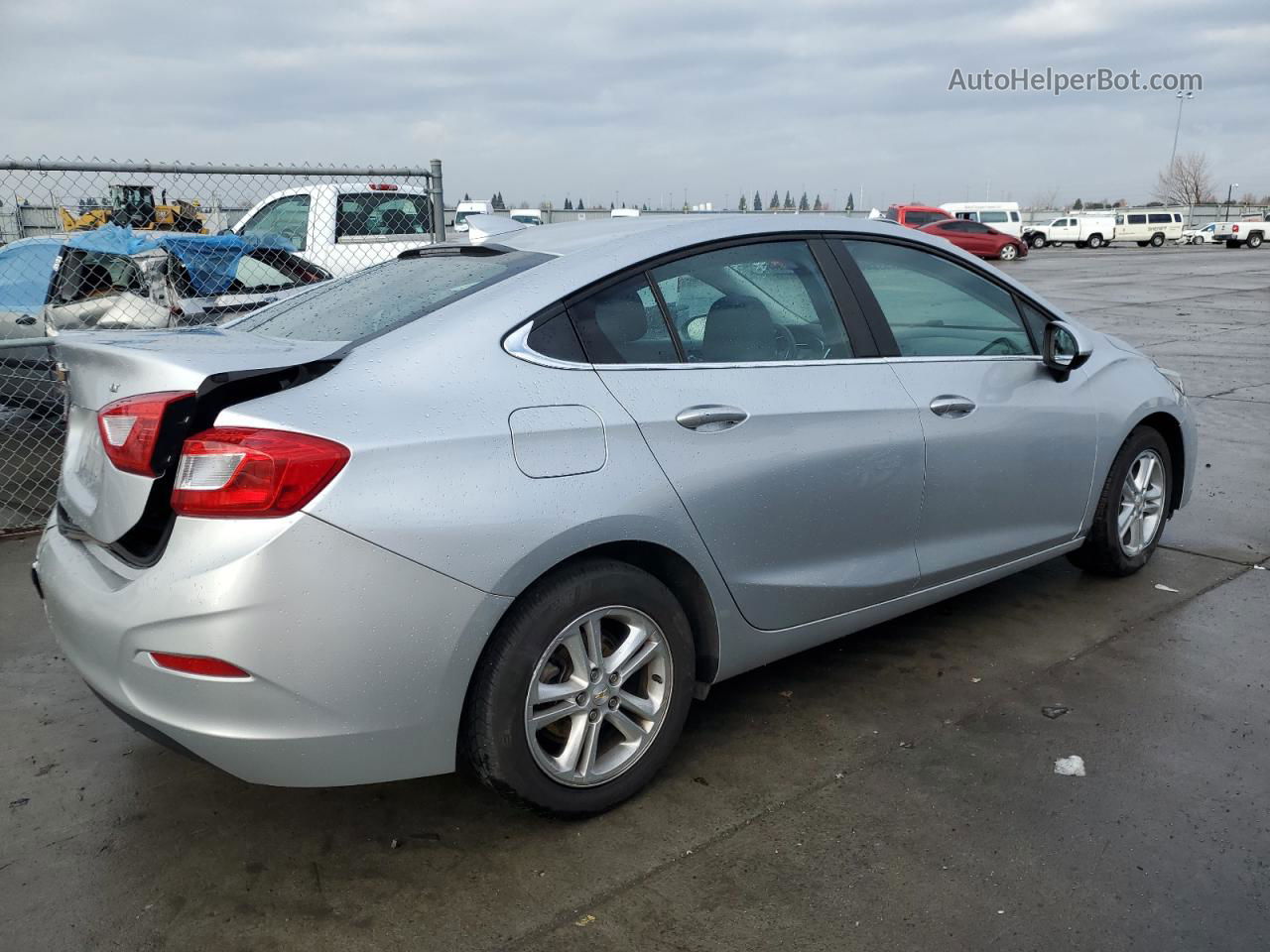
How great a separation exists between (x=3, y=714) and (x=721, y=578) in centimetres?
247

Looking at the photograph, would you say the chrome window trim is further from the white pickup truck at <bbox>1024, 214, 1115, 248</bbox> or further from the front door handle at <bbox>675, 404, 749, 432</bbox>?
the white pickup truck at <bbox>1024, 214, 1115, 248</bbox>

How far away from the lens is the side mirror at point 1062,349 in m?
3.96

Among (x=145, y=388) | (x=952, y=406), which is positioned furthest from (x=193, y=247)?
(x=952, y=406)

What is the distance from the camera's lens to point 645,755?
9.55 ft

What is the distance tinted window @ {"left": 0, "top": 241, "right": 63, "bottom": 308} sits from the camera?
7715mm

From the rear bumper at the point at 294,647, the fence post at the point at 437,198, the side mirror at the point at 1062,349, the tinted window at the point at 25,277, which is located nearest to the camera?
the rear bumper at the point at 294,647

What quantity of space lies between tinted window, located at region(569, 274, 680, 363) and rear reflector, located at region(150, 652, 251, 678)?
3.82 feet

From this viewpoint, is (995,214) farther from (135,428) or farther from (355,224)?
(135,428)

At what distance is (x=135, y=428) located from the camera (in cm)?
243

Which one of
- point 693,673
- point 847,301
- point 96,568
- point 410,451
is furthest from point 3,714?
point 847,301

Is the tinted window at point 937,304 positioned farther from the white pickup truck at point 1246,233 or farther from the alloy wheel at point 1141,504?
the white pickup truck at point 1246,233

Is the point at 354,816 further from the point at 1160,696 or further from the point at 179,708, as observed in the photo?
the point at 1160,696

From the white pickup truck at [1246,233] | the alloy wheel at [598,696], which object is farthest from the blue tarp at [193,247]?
the white pickup truck at [1246,233]

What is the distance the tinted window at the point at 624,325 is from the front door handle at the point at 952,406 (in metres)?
1.02
